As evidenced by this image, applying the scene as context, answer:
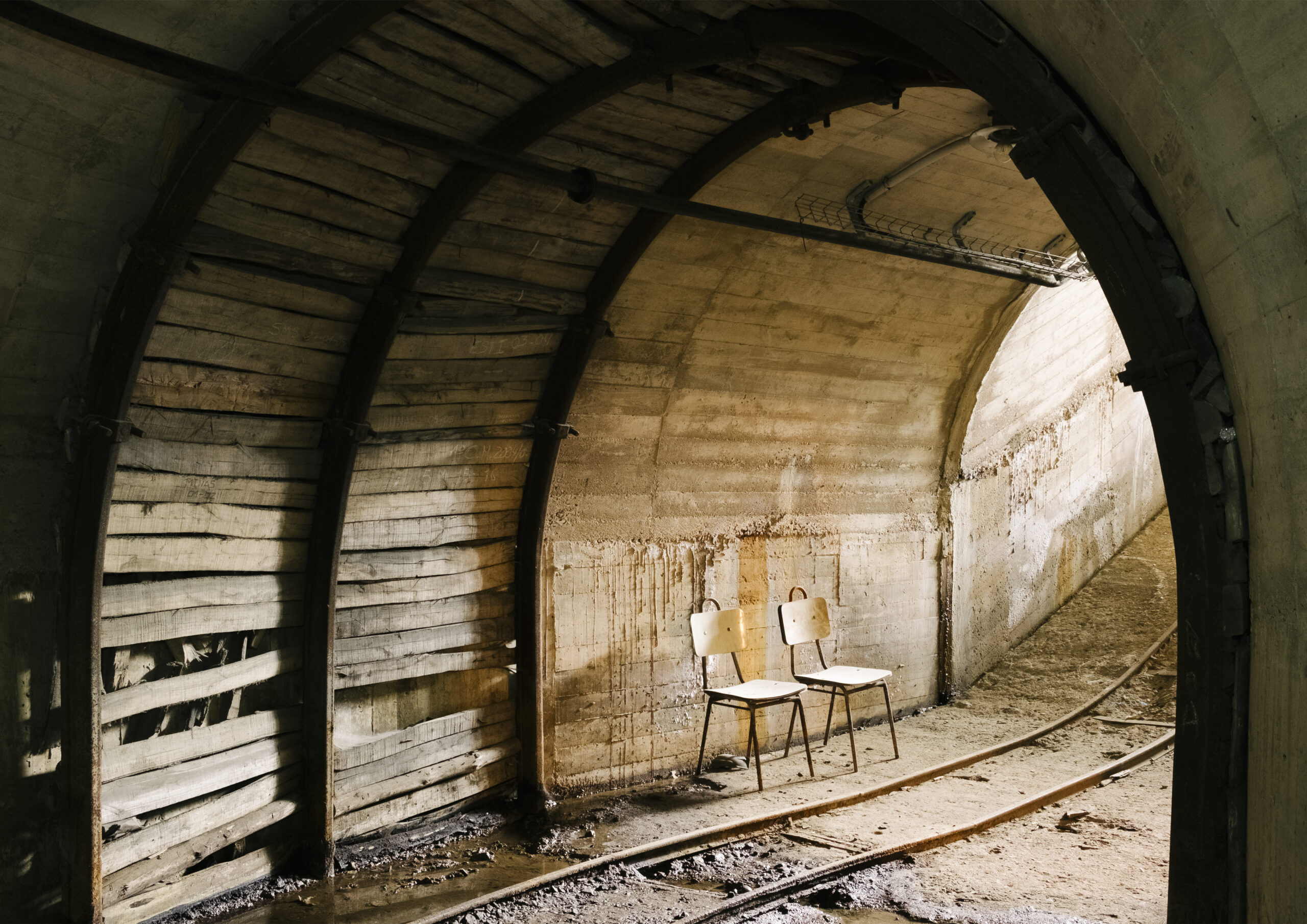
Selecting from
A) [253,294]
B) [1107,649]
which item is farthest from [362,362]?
[1107,649]

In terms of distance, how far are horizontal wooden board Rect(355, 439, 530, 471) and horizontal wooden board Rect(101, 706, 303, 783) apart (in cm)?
128

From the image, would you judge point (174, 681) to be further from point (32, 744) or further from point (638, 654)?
point (638, 654)

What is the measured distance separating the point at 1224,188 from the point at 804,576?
19.3 feet

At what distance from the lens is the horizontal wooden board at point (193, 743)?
419cm

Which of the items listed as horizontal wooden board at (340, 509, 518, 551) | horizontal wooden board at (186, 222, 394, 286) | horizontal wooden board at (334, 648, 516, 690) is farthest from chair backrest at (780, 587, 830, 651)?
horizontal wooden board at (186, 222, 394, 286)

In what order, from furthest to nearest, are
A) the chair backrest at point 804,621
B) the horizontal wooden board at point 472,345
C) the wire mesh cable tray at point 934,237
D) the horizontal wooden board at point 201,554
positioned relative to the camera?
the chair backrest at point 804,621
the wire mesh cable tray at point 934,237
the horizontal wooden board at point 472,345
the horizontal wooden board at point 201,554

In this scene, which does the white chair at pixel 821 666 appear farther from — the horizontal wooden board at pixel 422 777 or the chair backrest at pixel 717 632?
the horizontal wooden board at pixel 422 777

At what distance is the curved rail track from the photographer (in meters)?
4.61

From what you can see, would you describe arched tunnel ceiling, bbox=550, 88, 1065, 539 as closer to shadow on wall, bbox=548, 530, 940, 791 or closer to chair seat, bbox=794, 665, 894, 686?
shadow on wall, bbox=548, 530, 940, 791

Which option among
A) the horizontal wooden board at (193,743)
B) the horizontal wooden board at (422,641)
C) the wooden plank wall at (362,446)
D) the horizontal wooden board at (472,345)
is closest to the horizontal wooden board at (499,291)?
the wooden plank wall at (362,446)

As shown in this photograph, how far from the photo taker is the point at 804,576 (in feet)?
25.3

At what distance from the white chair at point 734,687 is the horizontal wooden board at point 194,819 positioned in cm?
258

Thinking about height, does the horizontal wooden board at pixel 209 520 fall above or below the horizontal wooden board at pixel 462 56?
below

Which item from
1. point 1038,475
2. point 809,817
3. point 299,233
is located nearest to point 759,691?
point 809,817
